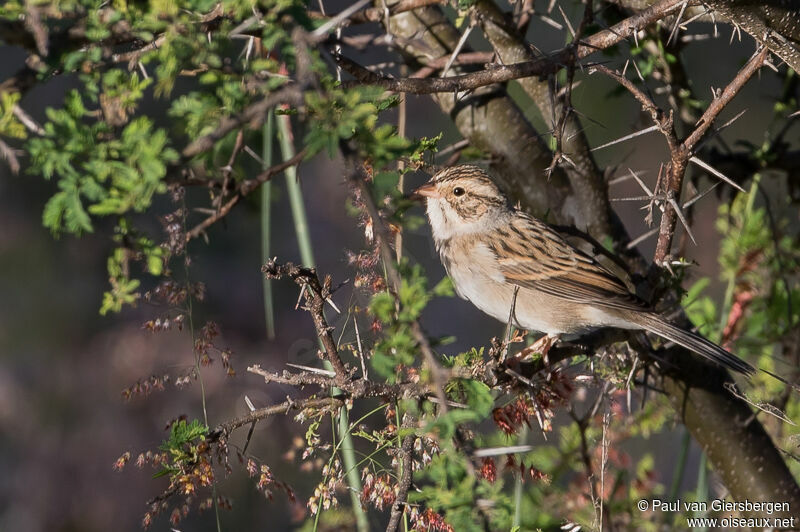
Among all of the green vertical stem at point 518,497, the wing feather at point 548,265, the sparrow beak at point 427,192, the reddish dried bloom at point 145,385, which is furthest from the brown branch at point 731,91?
the reddish dried bloom at point 145,385

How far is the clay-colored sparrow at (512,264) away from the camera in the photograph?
3.28m

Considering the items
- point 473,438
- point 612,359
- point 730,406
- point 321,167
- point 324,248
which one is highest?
point 473,438

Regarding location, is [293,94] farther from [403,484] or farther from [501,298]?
[501,298]

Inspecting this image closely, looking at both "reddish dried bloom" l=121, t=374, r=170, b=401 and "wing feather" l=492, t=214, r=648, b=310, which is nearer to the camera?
"reddish dried bloom" l=121, t=374, r=170, b=401

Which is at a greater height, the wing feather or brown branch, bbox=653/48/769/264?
brown branch, bbox=653/48/769/264

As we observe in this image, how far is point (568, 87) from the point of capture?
2490 millimetres

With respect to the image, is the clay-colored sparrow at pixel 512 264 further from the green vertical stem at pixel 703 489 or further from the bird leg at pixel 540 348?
the green vertical stem at pixel 703 489

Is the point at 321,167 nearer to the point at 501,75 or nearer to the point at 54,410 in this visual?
the point at 54,410

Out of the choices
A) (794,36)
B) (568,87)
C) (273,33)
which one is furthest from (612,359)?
(273,33)

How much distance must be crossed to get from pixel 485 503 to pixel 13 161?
3.81 ft

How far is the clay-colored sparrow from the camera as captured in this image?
3.28m

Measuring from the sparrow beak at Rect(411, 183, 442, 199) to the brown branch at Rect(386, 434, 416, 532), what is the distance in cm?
157

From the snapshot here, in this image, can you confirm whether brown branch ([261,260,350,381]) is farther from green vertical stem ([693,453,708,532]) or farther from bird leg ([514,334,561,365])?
green vertical stem ([693,453,708,532])

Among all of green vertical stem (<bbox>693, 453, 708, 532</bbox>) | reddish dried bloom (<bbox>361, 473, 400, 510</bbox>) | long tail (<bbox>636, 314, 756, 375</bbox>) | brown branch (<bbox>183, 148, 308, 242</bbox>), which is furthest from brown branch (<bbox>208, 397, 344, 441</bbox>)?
green vertical stem (<bbox>693, 453, 708, 532</bbox>)
